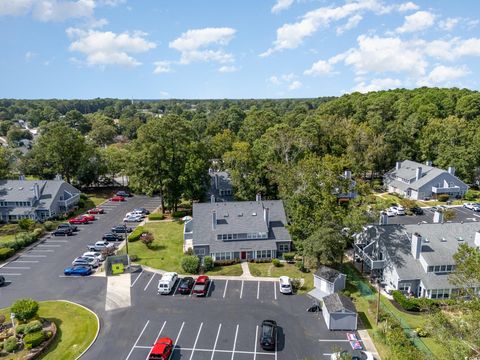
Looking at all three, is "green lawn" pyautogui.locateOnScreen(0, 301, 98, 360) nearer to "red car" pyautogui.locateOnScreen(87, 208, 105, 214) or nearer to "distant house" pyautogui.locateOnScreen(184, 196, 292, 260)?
"distant house" pyautogui.locateOnScreen(184, 196, 292, 260)

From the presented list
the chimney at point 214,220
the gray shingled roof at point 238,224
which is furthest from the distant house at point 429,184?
the chimney at point 214,220

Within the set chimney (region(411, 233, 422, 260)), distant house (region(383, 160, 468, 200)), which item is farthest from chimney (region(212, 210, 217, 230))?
distant house (region(383, 160, 468, 200))

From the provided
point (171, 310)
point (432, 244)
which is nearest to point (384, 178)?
point (432, 244)

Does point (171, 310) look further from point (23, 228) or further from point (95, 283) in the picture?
point (23, 228)

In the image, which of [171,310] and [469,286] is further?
[171,310]

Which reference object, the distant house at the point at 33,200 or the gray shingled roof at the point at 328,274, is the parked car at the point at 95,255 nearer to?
the distant house at the point at 33,200

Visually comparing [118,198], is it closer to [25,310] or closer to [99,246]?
[99,246]

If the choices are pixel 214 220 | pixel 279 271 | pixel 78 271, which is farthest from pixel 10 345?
pixel 279 271
